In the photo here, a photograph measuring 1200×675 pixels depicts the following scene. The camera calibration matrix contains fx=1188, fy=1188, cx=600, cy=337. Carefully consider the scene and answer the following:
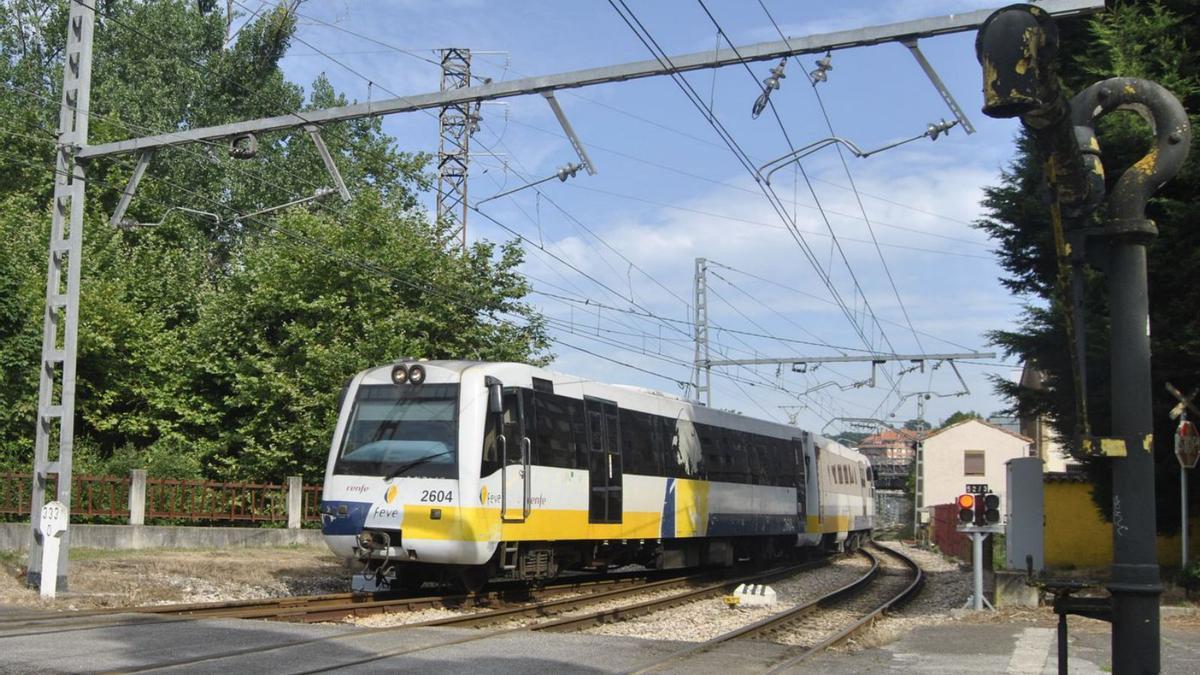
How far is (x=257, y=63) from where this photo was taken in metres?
43.7

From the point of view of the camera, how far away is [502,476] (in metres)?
15.0

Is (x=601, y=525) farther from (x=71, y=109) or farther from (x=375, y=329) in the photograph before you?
(x=375, y=329)

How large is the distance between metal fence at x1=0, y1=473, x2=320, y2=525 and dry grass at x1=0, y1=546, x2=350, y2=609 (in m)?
1.56

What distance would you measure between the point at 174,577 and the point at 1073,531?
17.3 meters

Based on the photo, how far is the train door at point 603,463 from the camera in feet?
56.9

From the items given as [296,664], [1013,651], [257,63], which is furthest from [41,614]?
[257,63]

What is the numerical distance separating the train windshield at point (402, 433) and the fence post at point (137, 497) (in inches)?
331

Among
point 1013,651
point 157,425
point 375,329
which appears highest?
point 375,329

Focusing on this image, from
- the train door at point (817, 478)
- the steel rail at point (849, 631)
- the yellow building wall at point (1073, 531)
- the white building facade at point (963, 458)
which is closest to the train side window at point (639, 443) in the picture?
the steel rail at point (849, 631)

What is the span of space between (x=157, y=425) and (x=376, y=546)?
715 inches

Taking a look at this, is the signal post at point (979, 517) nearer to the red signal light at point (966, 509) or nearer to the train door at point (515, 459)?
the red signal light at point (966, 509)

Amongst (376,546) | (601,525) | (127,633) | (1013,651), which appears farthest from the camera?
(601,525)

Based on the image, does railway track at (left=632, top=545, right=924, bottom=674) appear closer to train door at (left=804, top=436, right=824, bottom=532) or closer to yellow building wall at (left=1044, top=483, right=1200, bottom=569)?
yellow building wall at (left=1044, top=483, right=1200, bottom=569)

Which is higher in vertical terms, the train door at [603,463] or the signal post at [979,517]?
the train door at [603,463]
